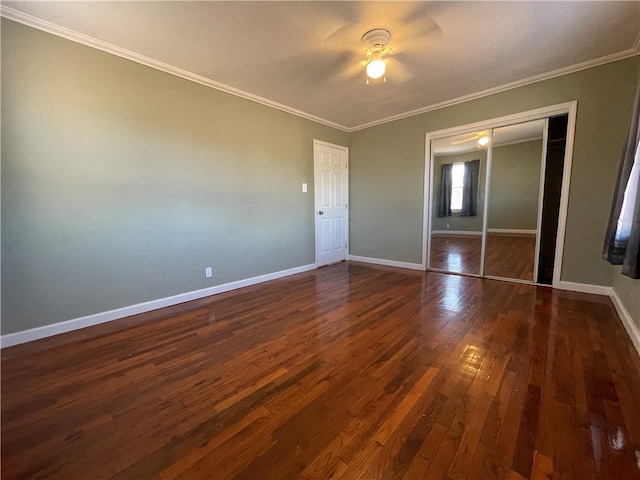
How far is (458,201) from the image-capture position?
4500mm

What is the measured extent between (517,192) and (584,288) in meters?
1.49

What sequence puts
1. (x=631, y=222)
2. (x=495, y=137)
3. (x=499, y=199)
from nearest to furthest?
(x=631, y=222), (x=495, y=137), (x=499, y=199)

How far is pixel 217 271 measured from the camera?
3299 millimetres

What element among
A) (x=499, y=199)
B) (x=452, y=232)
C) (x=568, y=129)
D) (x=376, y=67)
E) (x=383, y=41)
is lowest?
(x=452, y=232)

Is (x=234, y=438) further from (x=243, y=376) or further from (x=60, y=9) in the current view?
(x=60, y=9)

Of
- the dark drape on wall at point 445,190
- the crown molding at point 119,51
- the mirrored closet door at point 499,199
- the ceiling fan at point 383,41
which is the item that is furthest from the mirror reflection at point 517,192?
the crown molding at point 119,51

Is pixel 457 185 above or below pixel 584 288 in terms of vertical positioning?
above

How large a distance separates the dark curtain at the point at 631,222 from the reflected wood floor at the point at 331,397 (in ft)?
→ 2.18

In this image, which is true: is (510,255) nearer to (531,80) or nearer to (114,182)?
(531,80)

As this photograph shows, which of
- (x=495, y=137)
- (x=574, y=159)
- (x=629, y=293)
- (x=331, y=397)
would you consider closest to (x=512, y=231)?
(x=574, y=159)

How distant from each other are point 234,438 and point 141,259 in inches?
85.7

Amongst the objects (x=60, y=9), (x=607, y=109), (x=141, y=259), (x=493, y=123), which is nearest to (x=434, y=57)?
(x=493, y=123)

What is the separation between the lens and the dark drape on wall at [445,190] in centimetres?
432

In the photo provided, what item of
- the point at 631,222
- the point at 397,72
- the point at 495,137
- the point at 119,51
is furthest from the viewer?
the point at 495,137
